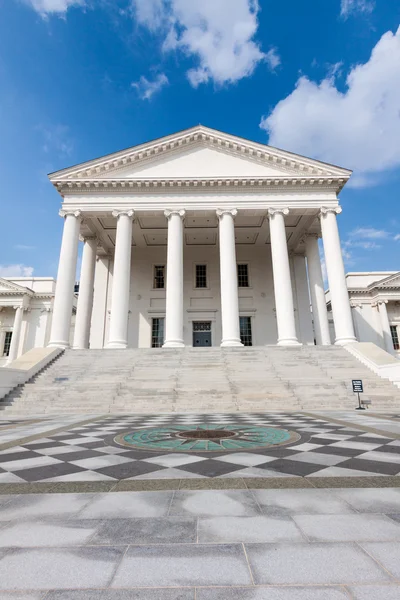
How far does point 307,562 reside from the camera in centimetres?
194

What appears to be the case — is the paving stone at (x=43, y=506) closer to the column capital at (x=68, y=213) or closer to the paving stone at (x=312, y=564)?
the paving stone at (x=312, y=564)

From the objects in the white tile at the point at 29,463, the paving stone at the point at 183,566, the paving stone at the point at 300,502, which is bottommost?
the paving stone at the point at 183,566

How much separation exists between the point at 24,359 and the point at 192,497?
Result: 57.2ft

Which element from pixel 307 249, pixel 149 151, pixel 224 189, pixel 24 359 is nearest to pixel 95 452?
pixel 24 359

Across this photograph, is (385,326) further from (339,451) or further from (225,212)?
(339,451)

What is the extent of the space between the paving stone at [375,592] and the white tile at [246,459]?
251 centimetres

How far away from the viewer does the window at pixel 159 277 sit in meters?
30.6

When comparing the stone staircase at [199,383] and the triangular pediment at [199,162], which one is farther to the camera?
the triangular pediment at [199,162]

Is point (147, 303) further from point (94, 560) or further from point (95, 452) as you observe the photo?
point (94, 560)

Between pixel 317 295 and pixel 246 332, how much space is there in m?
7.29

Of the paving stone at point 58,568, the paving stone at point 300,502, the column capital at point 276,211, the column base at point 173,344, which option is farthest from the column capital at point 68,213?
the paving stone at point 58,568

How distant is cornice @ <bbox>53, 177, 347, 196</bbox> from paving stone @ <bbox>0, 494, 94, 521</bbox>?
2341cm

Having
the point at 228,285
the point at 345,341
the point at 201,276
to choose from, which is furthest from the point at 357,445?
the point at 201,276

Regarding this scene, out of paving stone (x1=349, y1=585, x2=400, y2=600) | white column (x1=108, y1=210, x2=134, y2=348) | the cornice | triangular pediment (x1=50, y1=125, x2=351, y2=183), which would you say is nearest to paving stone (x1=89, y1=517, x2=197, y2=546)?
paving stone (x1=349, y1=585, x2=400, y2=600)
